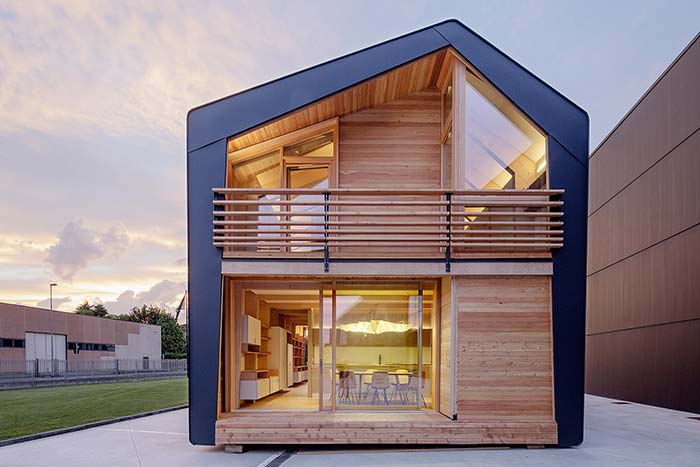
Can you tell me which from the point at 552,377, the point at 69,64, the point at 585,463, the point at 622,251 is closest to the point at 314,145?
the point at 552,377

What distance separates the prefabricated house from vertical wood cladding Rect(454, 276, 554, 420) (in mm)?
23

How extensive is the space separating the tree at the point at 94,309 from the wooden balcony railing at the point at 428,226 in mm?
81074

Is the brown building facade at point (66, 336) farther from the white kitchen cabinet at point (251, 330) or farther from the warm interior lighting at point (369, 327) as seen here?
the warm interior lighting at point (369, 327)

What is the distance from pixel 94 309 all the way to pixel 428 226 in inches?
3340

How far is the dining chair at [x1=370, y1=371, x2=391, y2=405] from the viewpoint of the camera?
34.9 feet

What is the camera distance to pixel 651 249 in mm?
17484

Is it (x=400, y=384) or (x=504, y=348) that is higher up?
(x=504, y=348)

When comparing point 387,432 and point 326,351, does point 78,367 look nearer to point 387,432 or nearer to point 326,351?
point 326,351

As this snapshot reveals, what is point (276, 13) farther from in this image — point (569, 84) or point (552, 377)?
point (569, 84)

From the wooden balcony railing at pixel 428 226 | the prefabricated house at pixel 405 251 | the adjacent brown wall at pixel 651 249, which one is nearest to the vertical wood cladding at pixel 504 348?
the prefabricated house at pixel 405 251

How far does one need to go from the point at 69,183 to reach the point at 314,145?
691 inches

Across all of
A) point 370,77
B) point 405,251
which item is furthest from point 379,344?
point 370,77

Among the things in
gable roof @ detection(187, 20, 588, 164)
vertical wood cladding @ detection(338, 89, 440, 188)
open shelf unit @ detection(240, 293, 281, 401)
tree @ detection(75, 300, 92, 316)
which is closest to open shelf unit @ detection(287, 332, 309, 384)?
open shelf unit @ detection(240, 293, 281, 401)

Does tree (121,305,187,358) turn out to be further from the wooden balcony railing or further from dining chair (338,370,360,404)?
the wooden balcony railing
